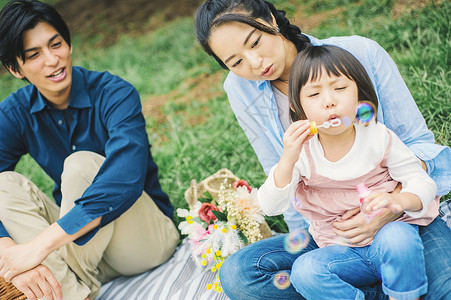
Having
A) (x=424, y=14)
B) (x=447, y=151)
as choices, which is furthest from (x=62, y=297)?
(x=424, y=14)

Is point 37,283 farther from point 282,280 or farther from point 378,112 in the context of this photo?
point 378,112

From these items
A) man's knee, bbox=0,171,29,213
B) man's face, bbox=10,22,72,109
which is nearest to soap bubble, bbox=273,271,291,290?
man's knee, bbox=0,171,29,213

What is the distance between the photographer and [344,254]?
1.64 meters

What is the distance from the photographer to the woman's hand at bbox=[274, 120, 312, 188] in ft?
5.06

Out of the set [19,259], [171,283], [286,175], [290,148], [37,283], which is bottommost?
[171,283]

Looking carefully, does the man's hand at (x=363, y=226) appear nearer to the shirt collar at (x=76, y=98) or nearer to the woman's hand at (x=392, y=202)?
the woman's hand at (x=392, y=202)

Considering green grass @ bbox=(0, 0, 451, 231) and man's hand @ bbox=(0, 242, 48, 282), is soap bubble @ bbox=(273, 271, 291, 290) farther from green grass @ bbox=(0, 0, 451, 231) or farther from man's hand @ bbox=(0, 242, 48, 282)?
man's hand @ bbox=(0, 242, 48, 282)

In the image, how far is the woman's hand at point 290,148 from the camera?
154 cm

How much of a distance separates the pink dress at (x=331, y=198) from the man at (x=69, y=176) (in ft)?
2.96

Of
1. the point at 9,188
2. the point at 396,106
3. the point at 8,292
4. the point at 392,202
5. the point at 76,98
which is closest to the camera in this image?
the point at 392,202

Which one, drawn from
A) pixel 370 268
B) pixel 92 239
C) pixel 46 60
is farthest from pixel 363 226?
pixel 46 60

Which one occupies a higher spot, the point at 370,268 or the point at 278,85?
the point at 278,85

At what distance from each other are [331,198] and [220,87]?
2852 mm

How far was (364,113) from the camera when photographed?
5.24 feet
